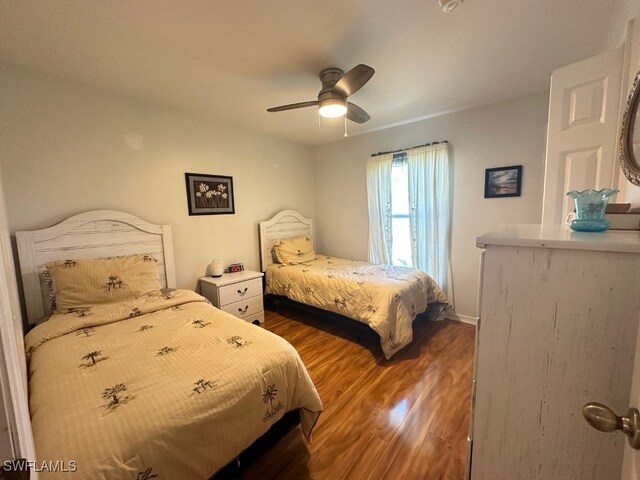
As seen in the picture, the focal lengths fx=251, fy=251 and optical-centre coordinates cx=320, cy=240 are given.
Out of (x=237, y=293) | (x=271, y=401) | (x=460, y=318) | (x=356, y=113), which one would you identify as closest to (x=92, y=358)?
(x=271, y=401)

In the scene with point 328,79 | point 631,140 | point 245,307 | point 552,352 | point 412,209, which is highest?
point 328,79

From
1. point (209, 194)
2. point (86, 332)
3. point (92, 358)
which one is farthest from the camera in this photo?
point (209, 194)

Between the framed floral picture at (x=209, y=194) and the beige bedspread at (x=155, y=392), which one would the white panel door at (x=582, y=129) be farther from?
the framed floral picture at (x=209, y=194)

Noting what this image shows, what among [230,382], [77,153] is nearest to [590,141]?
[230,382]

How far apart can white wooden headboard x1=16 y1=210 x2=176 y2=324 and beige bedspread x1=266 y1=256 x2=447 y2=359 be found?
51.1 inches

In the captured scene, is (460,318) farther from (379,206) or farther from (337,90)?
(337,90)

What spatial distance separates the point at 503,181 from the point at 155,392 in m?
3.24

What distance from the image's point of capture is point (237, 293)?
274cm

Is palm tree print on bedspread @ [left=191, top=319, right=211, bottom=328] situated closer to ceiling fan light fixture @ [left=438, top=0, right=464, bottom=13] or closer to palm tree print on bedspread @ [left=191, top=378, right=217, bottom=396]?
palm tree print on bedspread @ [left=191, top=378, right=217, bottom=396]

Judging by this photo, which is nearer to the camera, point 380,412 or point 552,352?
point 552,352

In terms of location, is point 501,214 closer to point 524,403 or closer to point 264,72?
point 524,403

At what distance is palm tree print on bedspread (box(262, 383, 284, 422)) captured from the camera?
1.19 metres

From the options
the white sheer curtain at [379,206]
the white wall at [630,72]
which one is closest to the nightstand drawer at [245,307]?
the white sheer curtain at [379,206]

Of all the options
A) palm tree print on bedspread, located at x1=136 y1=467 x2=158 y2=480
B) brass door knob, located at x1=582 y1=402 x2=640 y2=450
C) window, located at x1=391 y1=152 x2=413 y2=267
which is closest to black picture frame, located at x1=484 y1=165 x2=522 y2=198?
window, located at x1=391 y1=152 x2=413 y2=267
